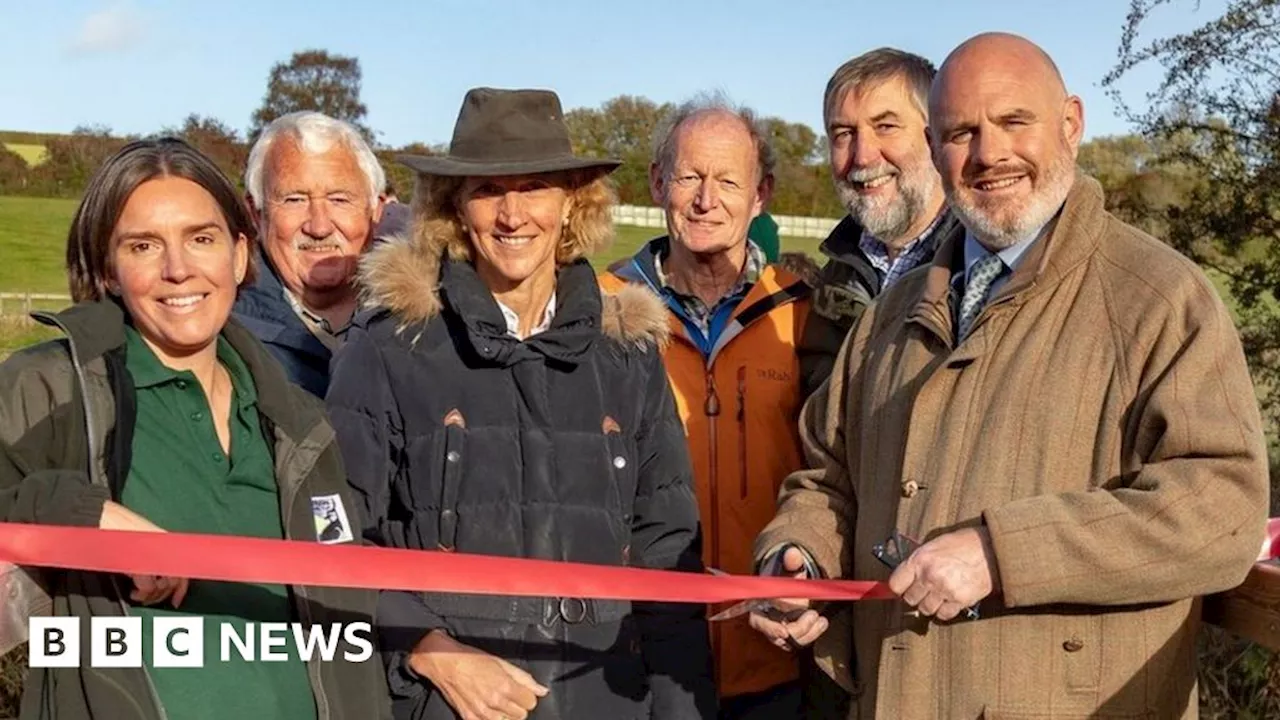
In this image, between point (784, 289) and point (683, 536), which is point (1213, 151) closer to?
point (784, 289)

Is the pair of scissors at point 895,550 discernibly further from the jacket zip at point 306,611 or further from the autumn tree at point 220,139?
A: the autumn tree at point 220,139

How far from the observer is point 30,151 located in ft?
203

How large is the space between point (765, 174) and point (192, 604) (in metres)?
2.60

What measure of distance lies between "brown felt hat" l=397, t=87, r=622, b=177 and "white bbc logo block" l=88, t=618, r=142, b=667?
1474mm

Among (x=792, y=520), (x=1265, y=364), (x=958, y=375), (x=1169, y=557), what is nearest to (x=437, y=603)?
(x=792, y=520)

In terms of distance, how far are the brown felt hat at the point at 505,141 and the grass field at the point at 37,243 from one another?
28.5 metres

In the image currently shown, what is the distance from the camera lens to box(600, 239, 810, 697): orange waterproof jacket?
4.10 meters

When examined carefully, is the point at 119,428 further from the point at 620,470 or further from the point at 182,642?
the point at 620,470

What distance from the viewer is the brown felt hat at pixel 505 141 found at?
12.1 ft

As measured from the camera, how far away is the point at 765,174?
4.78 m

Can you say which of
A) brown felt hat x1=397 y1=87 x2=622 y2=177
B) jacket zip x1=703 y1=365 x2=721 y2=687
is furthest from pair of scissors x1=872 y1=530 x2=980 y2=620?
brown felt hat x1=397 y1=87 x2=622 y2=177

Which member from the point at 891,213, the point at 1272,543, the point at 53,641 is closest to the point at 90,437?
the point at 53,641

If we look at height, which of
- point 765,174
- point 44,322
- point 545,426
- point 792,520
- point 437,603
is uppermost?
point 765,174

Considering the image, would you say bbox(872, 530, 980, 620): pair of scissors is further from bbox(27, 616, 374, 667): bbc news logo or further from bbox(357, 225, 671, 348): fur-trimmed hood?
bbox(27, 616, 374, 667): bbc news logo
